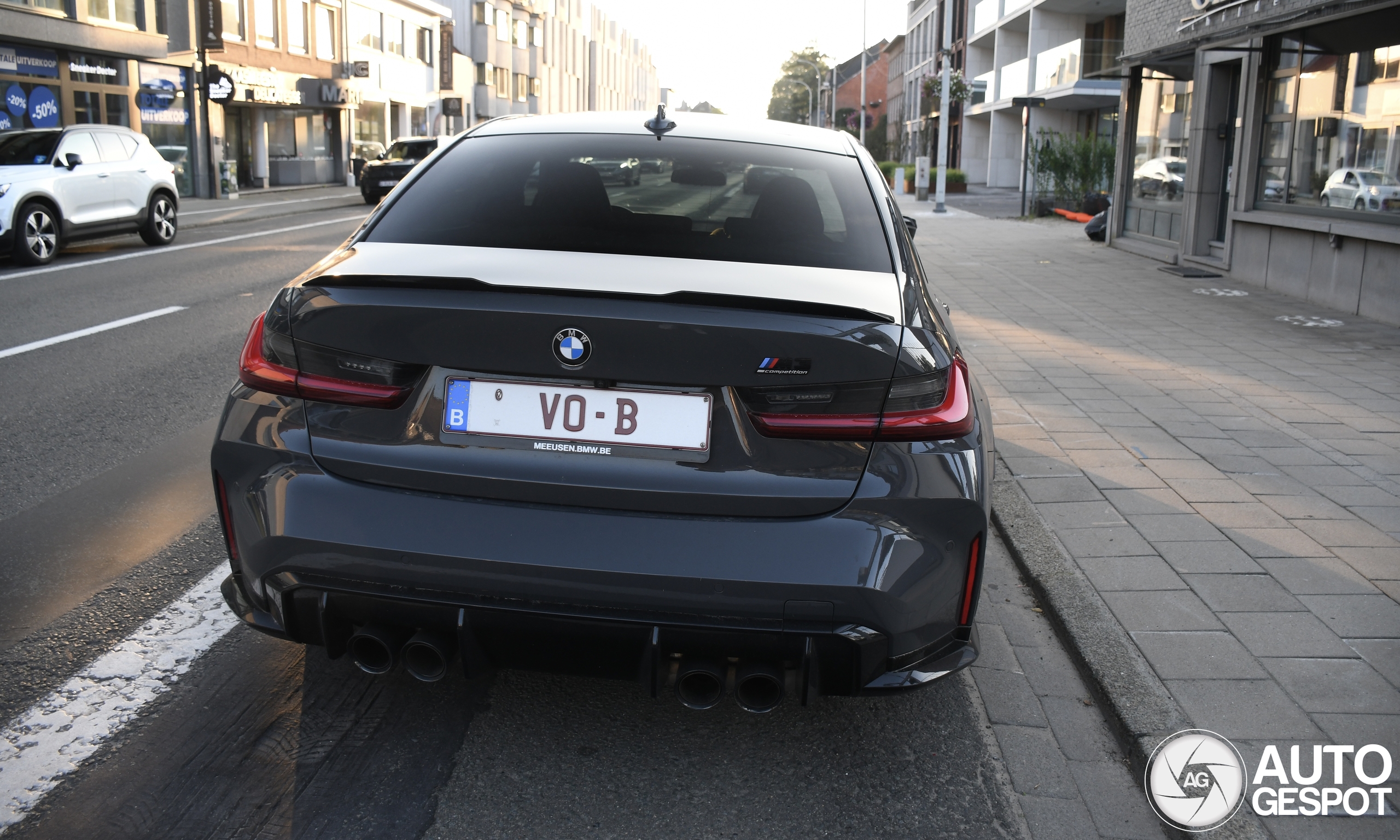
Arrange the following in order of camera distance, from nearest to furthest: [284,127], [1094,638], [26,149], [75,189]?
[1094,638]
[26,149]
[75,189]
[284,127]

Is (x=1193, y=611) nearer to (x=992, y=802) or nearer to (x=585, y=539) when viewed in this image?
(x=992, y=802)

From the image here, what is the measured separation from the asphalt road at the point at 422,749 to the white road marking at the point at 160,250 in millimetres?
→ 9987

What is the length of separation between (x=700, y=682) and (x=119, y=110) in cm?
3053

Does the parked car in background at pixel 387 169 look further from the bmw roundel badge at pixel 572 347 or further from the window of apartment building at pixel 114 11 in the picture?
the bmw roundel badge at pixel 572 347

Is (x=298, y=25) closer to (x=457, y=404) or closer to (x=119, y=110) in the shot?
(x=119, y=110)

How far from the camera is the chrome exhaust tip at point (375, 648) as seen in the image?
2.47 meters

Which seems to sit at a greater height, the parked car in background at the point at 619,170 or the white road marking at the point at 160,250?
the parked car in background at the point at 619,170

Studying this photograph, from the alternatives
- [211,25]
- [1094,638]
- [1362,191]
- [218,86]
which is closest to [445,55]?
[211,25]

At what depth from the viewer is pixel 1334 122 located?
11992mm

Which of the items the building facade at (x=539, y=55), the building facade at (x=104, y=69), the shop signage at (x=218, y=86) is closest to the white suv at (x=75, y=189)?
the building facade at (x=104, y=69)

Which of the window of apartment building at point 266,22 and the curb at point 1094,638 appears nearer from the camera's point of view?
the curb at point 1094,638

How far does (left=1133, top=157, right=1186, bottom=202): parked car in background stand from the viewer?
16.6 metres

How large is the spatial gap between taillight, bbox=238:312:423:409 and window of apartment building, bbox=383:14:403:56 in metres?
48.2
